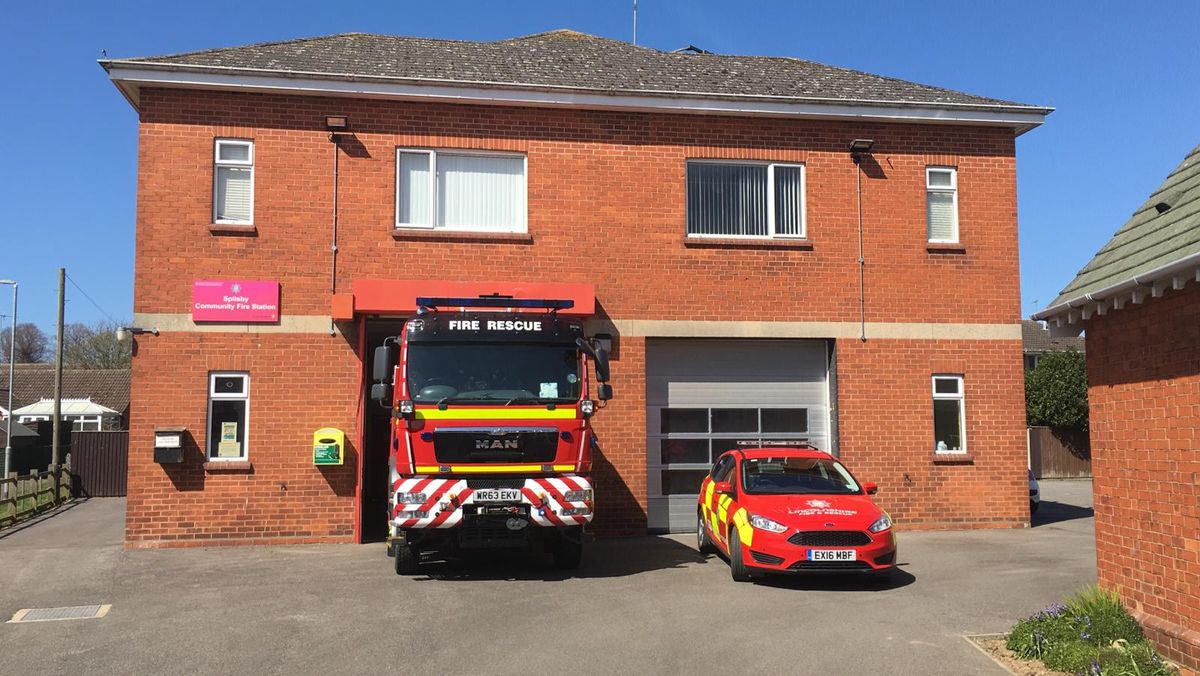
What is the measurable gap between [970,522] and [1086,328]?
849 cm

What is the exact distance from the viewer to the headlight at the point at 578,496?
10633 millimetres

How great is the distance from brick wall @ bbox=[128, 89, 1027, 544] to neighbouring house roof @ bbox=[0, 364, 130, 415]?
3952 cm

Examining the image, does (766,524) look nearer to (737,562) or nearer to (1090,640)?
(737,562)

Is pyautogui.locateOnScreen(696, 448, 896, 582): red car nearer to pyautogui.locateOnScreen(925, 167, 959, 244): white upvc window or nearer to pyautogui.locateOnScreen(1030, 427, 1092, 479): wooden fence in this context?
pyautogui.locateOnScreen(925, 167, 959, 244): white upvc window

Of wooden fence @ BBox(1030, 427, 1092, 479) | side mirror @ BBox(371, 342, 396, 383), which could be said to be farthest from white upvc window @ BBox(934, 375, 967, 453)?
wooden fence @ BBox(1030, 427, 1092, 479)

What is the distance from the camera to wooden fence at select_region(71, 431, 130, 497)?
26.1 m

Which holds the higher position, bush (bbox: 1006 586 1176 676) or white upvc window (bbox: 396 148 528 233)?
white upvc window (bbox: 396 148 528 233)

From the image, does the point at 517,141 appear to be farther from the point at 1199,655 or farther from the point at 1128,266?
the point at 1199,655

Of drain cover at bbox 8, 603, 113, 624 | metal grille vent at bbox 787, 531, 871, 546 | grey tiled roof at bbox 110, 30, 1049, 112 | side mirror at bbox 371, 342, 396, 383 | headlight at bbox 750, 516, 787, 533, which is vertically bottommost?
drain cover at bbox 8, 603, 113, 624

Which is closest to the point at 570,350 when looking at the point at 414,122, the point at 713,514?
the point at 713,514

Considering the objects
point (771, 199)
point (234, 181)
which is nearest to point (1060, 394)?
point (771, 199)

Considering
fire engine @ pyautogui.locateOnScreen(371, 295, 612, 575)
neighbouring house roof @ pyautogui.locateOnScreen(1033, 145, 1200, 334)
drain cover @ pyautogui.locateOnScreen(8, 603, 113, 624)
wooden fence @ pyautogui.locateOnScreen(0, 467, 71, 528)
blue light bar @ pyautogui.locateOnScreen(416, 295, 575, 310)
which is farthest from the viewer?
wooden fence @ pyautogui.locateOnScreen(0, 467, 71, 528)

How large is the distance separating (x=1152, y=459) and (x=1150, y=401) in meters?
0.42

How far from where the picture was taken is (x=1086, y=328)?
781 centimetres
